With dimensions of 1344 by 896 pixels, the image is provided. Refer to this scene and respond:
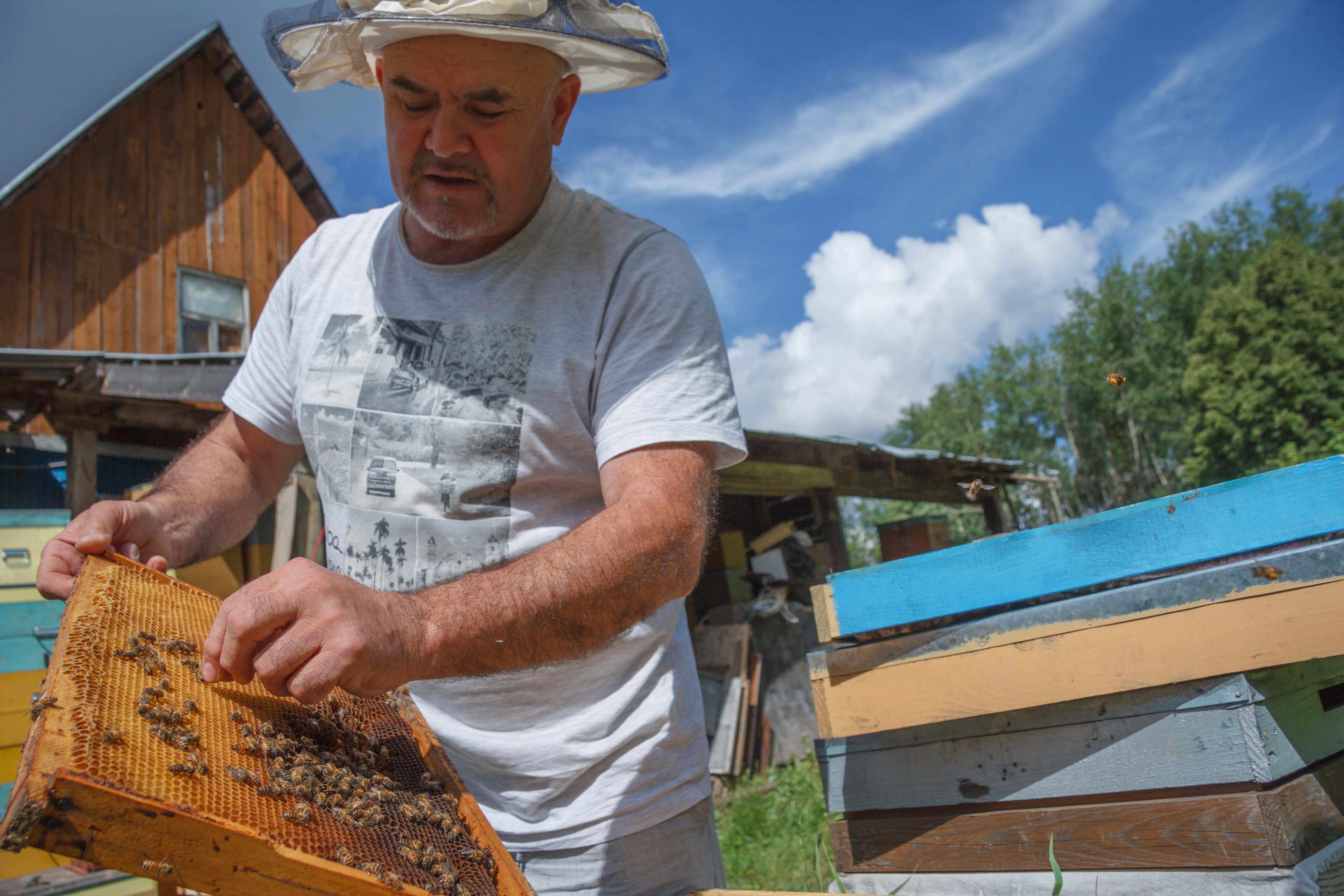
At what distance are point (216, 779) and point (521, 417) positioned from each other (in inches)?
39.8

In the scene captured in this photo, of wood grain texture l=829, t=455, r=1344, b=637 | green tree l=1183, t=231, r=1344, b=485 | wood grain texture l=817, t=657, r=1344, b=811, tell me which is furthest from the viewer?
green tree l=1183, t=231, r=1344, b=485

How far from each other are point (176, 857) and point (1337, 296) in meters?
40.7

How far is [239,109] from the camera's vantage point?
1344 centimetres

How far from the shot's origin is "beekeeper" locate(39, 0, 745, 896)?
1.88 meters

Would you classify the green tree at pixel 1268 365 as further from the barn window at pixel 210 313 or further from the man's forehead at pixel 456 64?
the man's forehead at pixel 456 64

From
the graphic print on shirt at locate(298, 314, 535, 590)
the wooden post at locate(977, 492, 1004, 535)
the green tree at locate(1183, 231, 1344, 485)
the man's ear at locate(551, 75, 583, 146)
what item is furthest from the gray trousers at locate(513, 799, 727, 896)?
the green tree at locate(1183, 231, 1344, 485)

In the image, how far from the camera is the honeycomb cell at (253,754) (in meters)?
1.11

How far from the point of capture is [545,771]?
1918 mm

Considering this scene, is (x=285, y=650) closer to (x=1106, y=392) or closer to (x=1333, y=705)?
(x=1333, y=705)

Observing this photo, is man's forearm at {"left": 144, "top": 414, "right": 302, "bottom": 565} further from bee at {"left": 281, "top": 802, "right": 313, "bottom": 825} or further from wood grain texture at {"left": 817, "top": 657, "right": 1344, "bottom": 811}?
wood grain texture at {"left": 817, "top": 657, "right": 1344, "bottom": 811}

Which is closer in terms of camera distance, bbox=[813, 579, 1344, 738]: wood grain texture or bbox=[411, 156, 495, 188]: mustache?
bbox=[813, 579, 1344, 738]: wood grain texture

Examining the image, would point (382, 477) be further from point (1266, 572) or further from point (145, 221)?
point (145, 221)

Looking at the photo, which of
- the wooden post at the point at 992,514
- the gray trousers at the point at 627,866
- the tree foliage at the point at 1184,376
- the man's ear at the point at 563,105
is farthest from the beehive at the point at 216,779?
the tree foliage at the point at 1184,376

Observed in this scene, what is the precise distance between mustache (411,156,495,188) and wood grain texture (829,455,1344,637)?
1.33 meters
